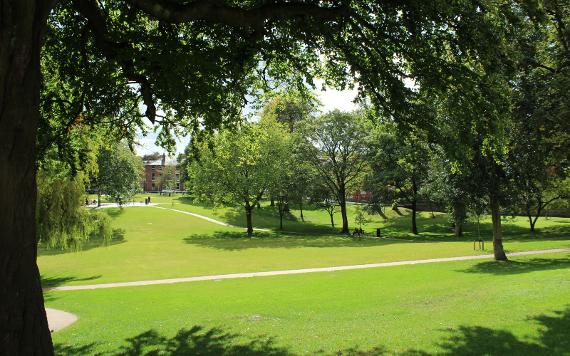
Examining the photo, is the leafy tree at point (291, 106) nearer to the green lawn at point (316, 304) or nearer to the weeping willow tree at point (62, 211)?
the green lawn at point (316, 304)

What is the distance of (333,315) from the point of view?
12.2m

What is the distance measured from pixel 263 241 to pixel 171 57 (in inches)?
1323

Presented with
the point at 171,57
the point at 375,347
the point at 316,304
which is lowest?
the point at 316,304

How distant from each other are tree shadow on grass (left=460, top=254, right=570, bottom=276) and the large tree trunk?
2033 centimetres

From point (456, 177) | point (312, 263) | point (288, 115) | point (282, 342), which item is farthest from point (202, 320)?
point (288, 115)

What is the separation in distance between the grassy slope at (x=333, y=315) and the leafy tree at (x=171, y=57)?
5.08 metres

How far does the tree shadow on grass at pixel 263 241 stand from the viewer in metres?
37.7

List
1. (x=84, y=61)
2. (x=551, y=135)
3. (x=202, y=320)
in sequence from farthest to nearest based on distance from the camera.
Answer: (x=551, y=135)
(x=202, y=320)
(x=84, y=61)

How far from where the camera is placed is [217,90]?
1015 centimetres

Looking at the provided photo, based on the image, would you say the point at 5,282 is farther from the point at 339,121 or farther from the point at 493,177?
the point at 339,121

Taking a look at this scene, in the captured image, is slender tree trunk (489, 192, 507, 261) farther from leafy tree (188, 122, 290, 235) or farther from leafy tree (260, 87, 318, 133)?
leafy tree (188, 122, 290, 235)

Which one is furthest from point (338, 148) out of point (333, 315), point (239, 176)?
point (333, 315)

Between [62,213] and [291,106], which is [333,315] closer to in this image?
[62,213]

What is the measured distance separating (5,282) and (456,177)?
76.4ft
